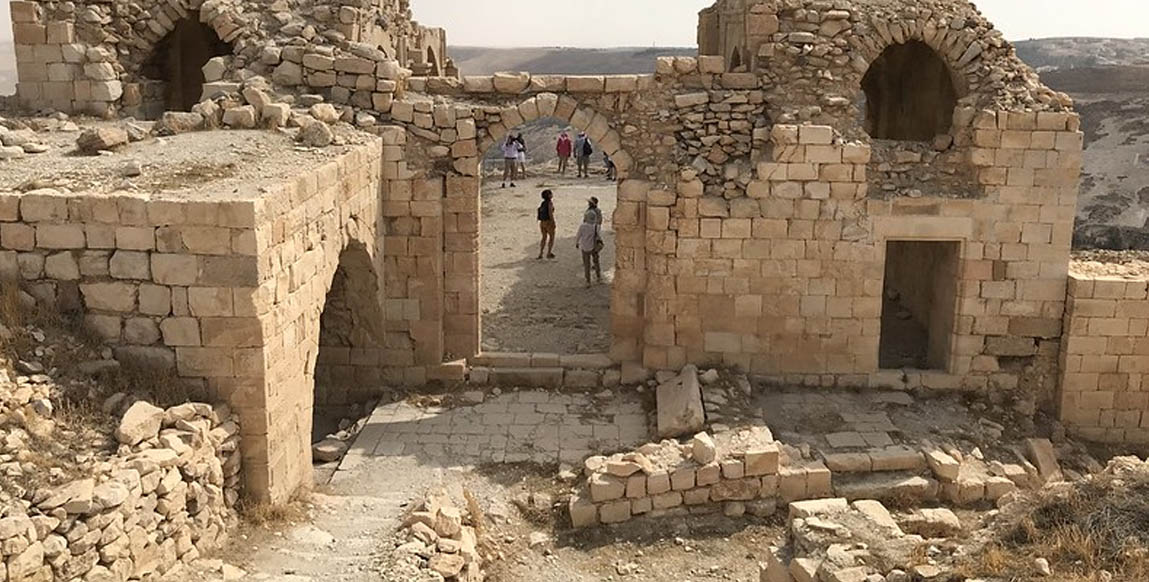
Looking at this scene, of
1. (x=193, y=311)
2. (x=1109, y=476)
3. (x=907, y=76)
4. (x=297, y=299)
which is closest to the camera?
(x=1109, y=476)

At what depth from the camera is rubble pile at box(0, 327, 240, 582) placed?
575 centimetres

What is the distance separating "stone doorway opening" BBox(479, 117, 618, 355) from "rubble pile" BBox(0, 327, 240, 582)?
5.69 m

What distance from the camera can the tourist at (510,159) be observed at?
2356 cm

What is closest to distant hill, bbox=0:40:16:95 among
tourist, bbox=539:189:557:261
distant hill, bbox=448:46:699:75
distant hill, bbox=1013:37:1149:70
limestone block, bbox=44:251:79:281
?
distant hill, bbox=448:46:699:75

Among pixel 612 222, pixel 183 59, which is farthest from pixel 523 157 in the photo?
pixel 612 222

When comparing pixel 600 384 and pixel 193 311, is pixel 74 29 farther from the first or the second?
pixel 600 384

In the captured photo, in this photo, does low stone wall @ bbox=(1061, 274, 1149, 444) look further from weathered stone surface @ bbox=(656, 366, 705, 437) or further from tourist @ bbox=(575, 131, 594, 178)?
tourist @ bbox=(575, 131, 594, 178)

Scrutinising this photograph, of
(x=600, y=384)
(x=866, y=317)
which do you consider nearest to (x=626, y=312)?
(x=600, y=384)

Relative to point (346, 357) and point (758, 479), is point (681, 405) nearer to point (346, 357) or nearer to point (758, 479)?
point (758, 479)

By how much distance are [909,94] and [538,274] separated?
632 cm

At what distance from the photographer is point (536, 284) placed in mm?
15867

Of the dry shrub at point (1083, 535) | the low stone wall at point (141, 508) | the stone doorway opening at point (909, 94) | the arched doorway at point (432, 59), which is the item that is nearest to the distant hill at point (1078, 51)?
the stone doorway opening at point (909, 94)

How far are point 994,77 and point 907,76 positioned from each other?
296 cm

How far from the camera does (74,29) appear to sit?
11836 mm
